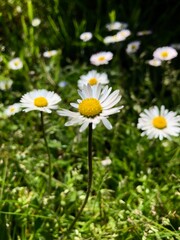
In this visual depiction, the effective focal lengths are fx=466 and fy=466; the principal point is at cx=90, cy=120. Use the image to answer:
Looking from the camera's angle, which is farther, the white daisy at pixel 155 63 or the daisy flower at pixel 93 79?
the white daisy at pixel 155 63

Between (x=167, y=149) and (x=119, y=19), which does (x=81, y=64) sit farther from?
(x=167, y=149)

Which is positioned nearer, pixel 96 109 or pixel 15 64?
pixel 96 109

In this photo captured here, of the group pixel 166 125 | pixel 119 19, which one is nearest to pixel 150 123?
pixel 166 125

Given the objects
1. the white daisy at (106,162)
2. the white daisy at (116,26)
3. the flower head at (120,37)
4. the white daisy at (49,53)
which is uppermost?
the white daisy at (116,26)

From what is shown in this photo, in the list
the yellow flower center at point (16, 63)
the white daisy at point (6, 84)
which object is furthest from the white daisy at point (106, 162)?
the yellow flower center at point (16, 63)

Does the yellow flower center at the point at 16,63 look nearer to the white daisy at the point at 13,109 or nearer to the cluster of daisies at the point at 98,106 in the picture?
the cluster of daisies at the point at 98,106

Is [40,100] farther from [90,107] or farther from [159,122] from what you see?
[159,122]

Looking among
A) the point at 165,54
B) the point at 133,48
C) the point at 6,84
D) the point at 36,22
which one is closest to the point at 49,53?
the point at 36,22
